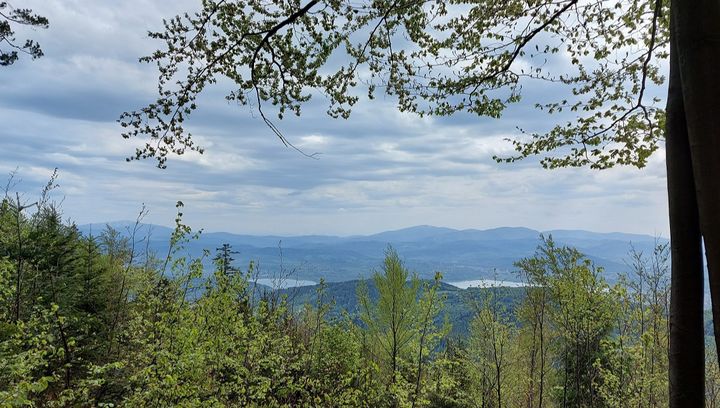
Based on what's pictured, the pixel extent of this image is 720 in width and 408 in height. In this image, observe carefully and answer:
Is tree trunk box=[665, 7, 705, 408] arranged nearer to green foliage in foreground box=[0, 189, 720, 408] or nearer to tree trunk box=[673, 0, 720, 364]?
tree trunk box=[673, 0, 720, 364]

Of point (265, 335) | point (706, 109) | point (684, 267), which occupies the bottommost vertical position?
point (265, 335)

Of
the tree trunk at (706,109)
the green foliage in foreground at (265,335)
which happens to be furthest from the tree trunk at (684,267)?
the green foliage in foreground at (265,335)

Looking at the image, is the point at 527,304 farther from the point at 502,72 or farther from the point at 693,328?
the point at 693,328

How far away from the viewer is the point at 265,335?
7148 mm

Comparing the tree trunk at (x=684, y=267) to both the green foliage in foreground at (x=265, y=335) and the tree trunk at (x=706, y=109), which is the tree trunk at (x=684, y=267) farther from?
the green foliage in foreground at (x=265, y=335)

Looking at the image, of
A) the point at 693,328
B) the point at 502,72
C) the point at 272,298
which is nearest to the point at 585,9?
→ the point at 502,72

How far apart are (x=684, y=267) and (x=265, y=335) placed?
611 cm

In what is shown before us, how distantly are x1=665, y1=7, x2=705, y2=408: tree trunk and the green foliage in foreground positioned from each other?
3999mm

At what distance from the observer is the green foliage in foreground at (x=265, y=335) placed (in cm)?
535

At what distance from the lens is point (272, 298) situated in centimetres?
1134

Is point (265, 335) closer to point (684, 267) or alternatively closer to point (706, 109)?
point (684, 267)

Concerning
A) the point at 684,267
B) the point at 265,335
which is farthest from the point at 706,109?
the point at 265,335

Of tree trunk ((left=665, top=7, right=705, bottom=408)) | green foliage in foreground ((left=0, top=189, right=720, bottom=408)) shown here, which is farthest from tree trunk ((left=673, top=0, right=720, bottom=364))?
green foliage in foreground ((left=0, top=189, right=720, bottom=408))

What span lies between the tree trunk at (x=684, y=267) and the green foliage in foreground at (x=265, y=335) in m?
4.00
